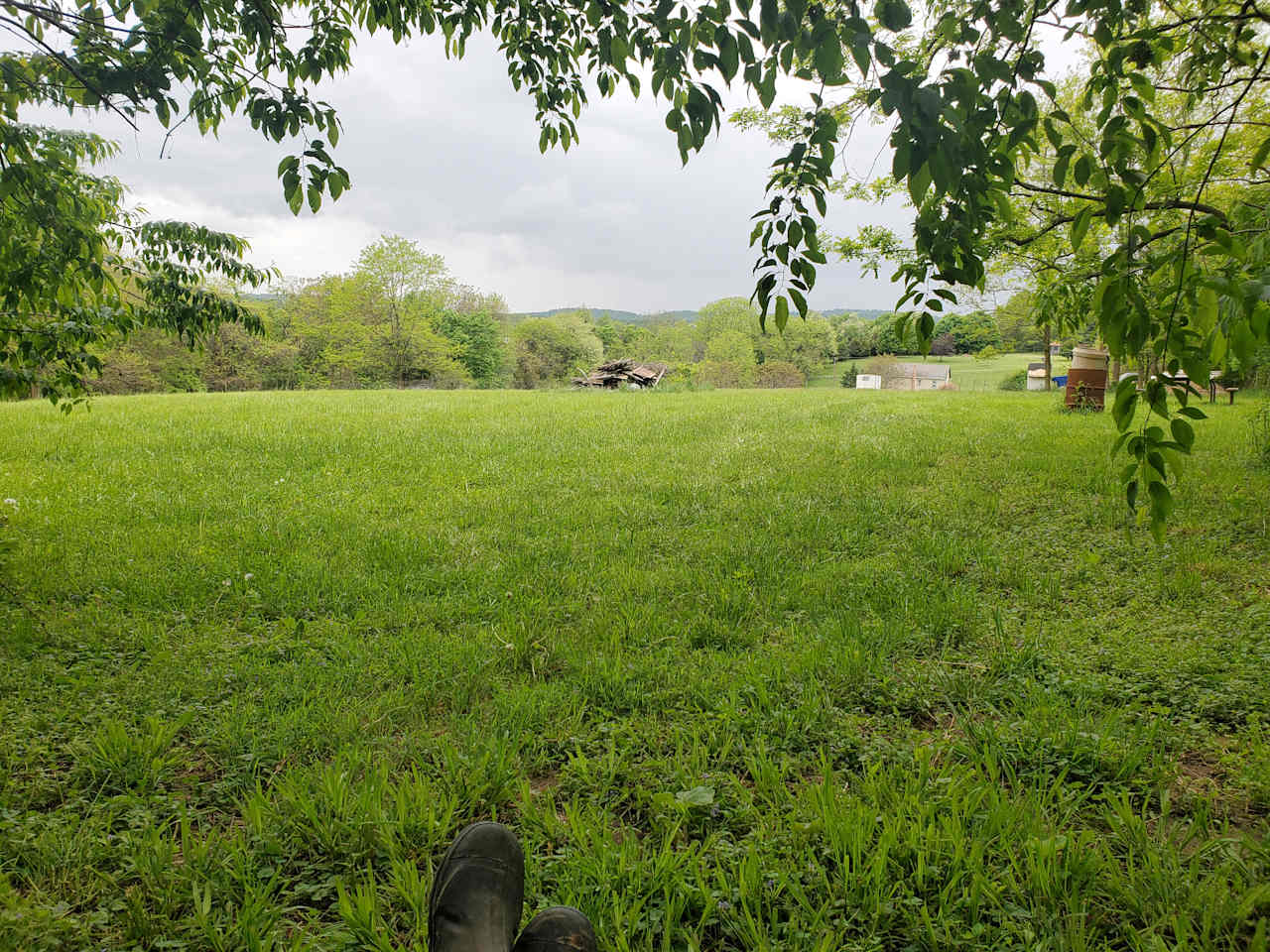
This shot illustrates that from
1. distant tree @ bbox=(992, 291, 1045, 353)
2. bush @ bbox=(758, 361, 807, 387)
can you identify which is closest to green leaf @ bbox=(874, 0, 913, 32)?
distant tree @ bbox=(992, 291, 1045, 353)

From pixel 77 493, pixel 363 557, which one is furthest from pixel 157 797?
pixel 77 493

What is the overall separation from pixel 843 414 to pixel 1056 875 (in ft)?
39.0

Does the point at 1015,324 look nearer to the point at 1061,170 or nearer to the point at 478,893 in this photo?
the point at 1061,170

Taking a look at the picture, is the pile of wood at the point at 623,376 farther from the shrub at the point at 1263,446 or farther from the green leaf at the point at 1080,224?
the green leaf at the point at 1080,224

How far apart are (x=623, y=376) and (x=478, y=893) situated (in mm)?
27925

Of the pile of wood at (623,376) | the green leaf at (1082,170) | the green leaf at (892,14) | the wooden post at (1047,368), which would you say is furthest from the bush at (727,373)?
the green leaf at (892,14)

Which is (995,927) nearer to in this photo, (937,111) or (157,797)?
(937,111)

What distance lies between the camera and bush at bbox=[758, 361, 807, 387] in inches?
1747

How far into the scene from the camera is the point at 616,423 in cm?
1220

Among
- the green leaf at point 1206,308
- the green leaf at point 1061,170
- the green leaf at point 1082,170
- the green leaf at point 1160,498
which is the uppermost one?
the green leaf at point 1061,170

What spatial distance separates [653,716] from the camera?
2.98 meters

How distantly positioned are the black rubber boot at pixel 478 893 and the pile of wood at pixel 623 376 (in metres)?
25.4

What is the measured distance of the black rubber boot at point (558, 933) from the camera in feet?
5.74

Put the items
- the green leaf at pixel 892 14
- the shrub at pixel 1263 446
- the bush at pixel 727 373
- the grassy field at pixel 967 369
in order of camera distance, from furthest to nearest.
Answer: the bush at pixel 727 373
the grassy field at pixel 967 369
the shrub at pixel 1263 446
the green leaf at pixel 892 14
